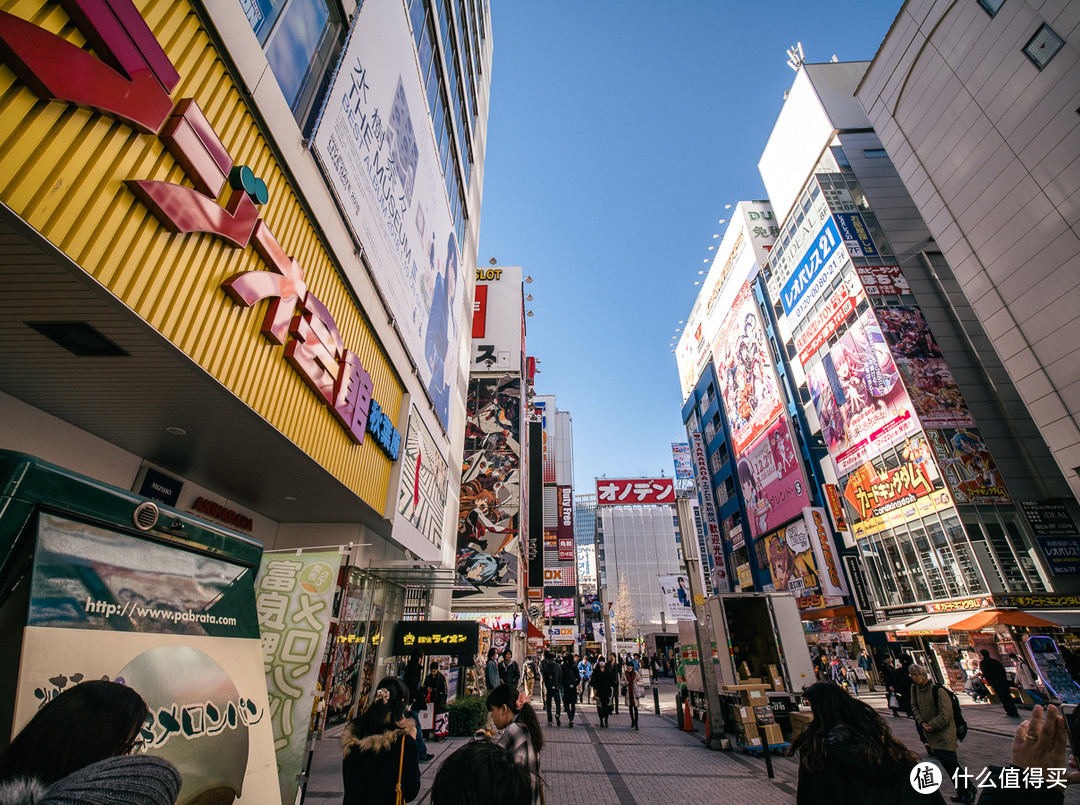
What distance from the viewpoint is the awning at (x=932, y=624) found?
Result: 2016 centimetres

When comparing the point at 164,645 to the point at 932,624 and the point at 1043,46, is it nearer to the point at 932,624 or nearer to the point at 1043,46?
the point at 1043,46

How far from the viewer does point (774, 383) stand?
1496 inches

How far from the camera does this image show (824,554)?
3059 centimetres

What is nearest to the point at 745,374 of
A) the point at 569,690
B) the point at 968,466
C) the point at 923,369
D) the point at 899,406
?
the point at 923,369

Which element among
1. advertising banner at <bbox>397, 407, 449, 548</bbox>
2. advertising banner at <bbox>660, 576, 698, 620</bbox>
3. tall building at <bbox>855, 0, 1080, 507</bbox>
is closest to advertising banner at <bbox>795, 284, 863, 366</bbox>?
tall building at <bbox>855, 0, 1080, 507</bbox>

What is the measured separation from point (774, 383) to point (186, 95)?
40.2 metres

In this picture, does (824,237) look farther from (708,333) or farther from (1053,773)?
(1053,773)

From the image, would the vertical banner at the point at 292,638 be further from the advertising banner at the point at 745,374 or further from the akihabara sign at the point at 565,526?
the akihabara sign at the point at 565,526

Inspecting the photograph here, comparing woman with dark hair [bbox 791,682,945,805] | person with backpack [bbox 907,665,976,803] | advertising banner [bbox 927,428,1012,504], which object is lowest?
person with backpack [bbox 907,665,976,803]

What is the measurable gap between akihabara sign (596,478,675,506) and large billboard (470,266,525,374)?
18.7m

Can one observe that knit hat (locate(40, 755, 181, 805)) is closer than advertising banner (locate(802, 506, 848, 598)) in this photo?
Yes

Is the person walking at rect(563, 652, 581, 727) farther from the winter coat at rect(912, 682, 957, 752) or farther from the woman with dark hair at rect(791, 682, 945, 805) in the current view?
the woman with dark hair at rect(791, 682, 945, 805)

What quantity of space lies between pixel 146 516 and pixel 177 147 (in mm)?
3600

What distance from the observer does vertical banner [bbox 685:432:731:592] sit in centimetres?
4600
